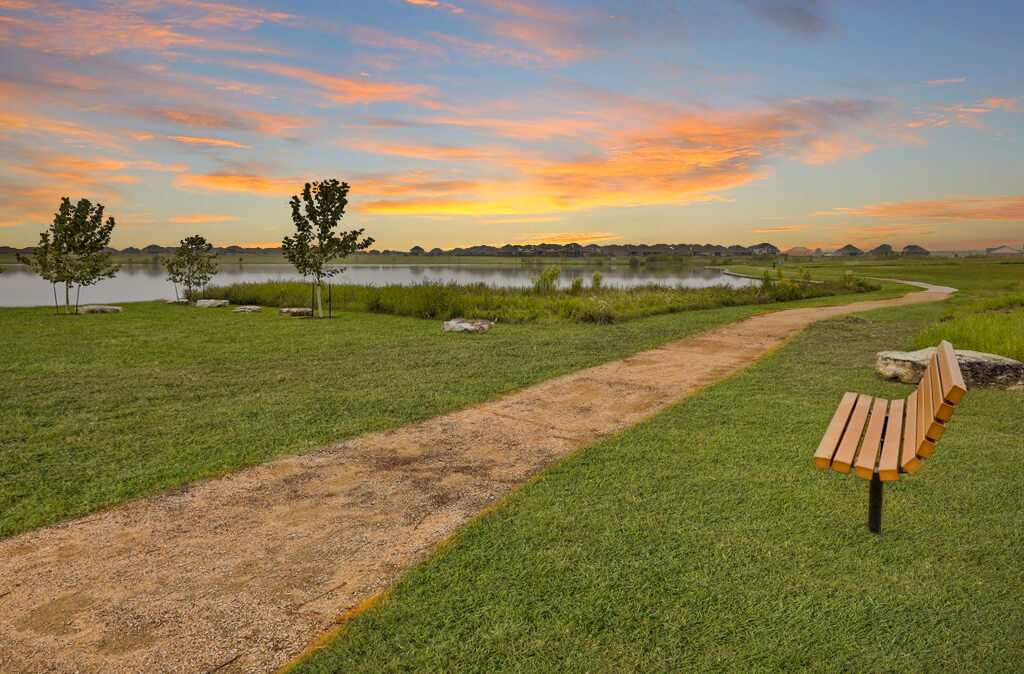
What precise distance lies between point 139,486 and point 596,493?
3.53 m

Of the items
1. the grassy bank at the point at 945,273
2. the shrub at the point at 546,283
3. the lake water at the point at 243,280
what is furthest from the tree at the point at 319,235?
the grassy bank at the point at 945,273

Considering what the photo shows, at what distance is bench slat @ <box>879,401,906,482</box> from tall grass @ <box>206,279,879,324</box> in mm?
11146

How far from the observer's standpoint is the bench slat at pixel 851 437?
11.8 ft

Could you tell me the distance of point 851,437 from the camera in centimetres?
397

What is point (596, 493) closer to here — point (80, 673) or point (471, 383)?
point (80, 673)

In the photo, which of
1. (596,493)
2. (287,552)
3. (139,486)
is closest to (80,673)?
(287,552)

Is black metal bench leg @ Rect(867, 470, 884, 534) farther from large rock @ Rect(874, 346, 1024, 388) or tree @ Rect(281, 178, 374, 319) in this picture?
tree @ Rect(281, 178, 374, 319)

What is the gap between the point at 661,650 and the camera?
272 cm

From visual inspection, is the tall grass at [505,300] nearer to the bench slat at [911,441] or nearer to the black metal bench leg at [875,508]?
the bench slat at [911,441]

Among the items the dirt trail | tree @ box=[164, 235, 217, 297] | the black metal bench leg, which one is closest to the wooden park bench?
the black metal bench leg

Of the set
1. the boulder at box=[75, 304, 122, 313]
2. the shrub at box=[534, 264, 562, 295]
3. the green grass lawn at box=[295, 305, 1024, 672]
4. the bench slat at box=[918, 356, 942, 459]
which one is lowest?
the green grass lawn at box=[295, 305, 1024, 672]

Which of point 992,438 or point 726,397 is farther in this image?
point 726,397

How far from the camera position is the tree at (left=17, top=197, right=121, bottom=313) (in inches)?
748

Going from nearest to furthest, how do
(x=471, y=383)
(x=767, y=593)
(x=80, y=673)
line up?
1. (x=80, y=673)
2. (x=767, y=593)
3. (x=471, y=383)
